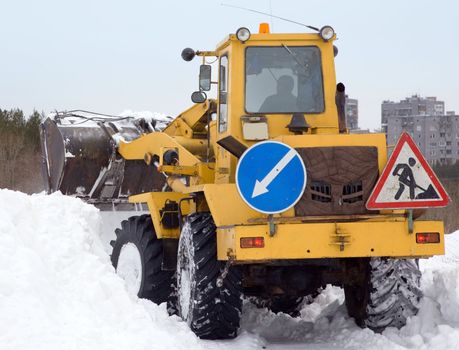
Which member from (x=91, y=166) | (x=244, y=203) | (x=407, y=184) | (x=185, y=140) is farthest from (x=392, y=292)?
(x=91, y=166)

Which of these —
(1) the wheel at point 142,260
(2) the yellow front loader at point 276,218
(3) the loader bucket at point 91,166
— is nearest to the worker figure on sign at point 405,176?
(2) the yellow front loader at point 276,218

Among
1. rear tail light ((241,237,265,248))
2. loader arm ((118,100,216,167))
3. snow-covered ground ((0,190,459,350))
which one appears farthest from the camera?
loader arm ((118,100,216,167))

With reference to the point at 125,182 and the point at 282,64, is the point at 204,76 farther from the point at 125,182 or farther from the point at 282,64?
the point at 125,182

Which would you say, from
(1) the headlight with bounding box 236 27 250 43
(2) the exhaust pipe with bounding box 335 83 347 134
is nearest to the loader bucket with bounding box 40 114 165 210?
(1) the headlight with bounding box 236 27 250 43

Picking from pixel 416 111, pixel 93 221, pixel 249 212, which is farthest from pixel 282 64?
pixel 416 111

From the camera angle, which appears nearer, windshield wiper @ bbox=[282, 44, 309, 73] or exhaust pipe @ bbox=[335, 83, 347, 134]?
exhaust pipe @ bbox=[335, 83, 347, 134]

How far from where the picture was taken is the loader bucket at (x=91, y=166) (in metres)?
12.4

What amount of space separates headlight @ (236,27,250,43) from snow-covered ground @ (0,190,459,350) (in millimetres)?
2296

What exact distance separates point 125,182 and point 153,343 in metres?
6.84

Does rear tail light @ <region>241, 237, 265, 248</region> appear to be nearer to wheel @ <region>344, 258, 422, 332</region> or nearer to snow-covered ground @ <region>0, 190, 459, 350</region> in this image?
snow-covered ground @ <region>0, 190, 459, 350</region>

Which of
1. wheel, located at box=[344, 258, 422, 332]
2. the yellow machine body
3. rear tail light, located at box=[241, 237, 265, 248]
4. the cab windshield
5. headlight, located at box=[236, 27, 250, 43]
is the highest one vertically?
headlight, located at box=[236, 27, 250, 43]

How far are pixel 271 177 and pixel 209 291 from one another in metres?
1.36

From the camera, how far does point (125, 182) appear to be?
12.8 m

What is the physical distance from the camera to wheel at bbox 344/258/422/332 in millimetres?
8070
